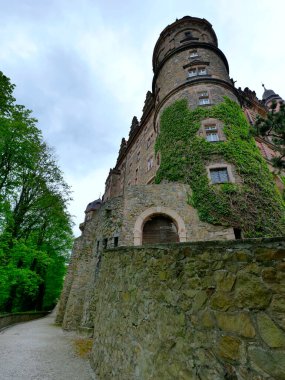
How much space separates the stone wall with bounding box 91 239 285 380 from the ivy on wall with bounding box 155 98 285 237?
8090 millimetres

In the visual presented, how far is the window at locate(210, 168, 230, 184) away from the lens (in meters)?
12.2

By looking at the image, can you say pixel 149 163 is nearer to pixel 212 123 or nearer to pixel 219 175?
pixel 212 123

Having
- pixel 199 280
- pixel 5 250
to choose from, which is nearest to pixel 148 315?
pixel 199 280

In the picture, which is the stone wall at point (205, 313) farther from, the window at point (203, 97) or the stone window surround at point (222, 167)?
the window at point (203, 97)

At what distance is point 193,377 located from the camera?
93.9 inches

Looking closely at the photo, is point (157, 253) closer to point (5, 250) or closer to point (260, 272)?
point (260, 272)

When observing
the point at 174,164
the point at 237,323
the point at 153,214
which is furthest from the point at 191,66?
the point at 237,323

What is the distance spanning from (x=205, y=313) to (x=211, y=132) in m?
13.4

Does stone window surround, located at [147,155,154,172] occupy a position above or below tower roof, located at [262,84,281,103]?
below

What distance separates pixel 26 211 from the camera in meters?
15.6

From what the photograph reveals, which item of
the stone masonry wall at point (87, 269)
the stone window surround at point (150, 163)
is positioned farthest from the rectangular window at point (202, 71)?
the stone masonry wall at point (87, 269)

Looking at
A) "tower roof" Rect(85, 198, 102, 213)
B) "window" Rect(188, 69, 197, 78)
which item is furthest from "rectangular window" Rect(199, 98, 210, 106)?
"tower roof" Rect(85, 198, 102, 213)

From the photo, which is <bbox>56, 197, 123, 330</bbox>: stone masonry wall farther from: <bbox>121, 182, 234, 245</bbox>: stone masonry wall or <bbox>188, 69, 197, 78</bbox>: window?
<bbox>188, 69, 197, 78</bbox>: window

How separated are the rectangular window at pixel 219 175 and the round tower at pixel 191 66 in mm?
5680
